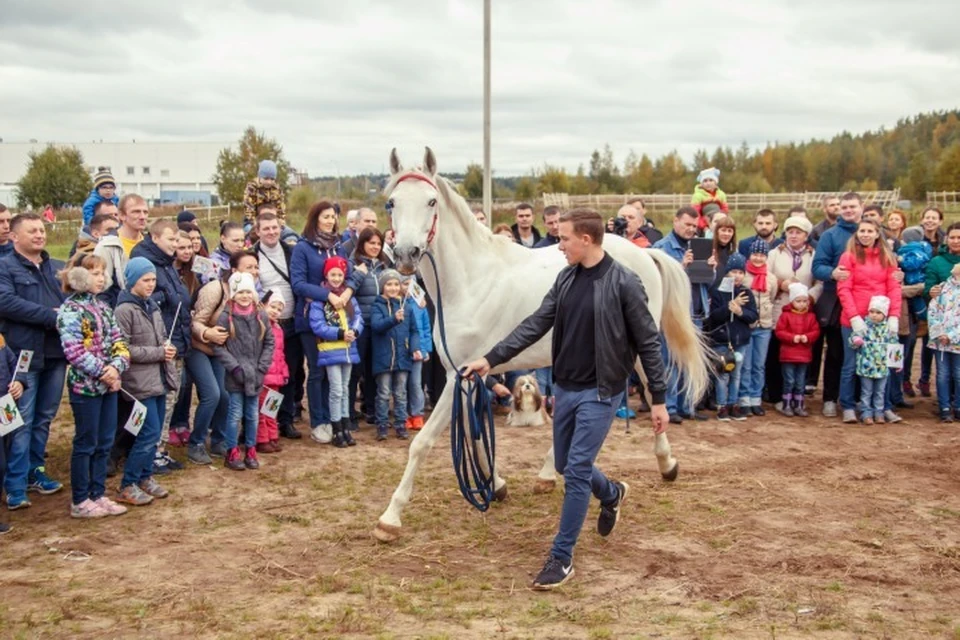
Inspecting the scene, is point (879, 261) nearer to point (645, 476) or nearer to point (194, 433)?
point (645, 476)

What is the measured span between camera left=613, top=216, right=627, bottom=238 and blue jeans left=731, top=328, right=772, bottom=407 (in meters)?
1.92

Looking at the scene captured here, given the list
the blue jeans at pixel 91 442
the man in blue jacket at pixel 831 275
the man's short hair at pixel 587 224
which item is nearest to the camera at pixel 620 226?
the man in blue jacket at pixel 831 275

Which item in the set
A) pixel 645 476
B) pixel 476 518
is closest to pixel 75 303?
pixel 476 518

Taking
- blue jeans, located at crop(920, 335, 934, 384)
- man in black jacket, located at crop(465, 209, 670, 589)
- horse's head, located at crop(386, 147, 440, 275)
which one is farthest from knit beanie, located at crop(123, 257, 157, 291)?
blue jeans, located at crop(920, 335, 934, 384)

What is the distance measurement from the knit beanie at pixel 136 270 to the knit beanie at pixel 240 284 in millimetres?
953

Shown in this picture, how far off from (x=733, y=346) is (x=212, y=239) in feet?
72.4

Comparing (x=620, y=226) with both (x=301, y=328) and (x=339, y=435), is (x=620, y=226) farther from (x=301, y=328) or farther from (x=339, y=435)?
(x=339, y=435)

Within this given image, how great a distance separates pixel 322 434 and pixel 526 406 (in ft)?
6.92

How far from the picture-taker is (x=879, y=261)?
9094 millimetres

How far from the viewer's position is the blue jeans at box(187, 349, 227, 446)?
7113 millimetres

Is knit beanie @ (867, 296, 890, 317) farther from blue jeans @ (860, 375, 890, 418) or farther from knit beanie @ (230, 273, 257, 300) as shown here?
knit beanie @ (230, 273, 257, 300)

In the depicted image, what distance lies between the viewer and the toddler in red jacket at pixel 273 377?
7.77 meters

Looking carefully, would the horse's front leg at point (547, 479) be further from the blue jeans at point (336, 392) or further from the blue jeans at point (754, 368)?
the blue jeans at point (754, 368)

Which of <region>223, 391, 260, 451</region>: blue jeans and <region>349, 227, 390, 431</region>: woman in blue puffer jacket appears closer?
<region>223, 391, 260, 451</region>: blue jeans
